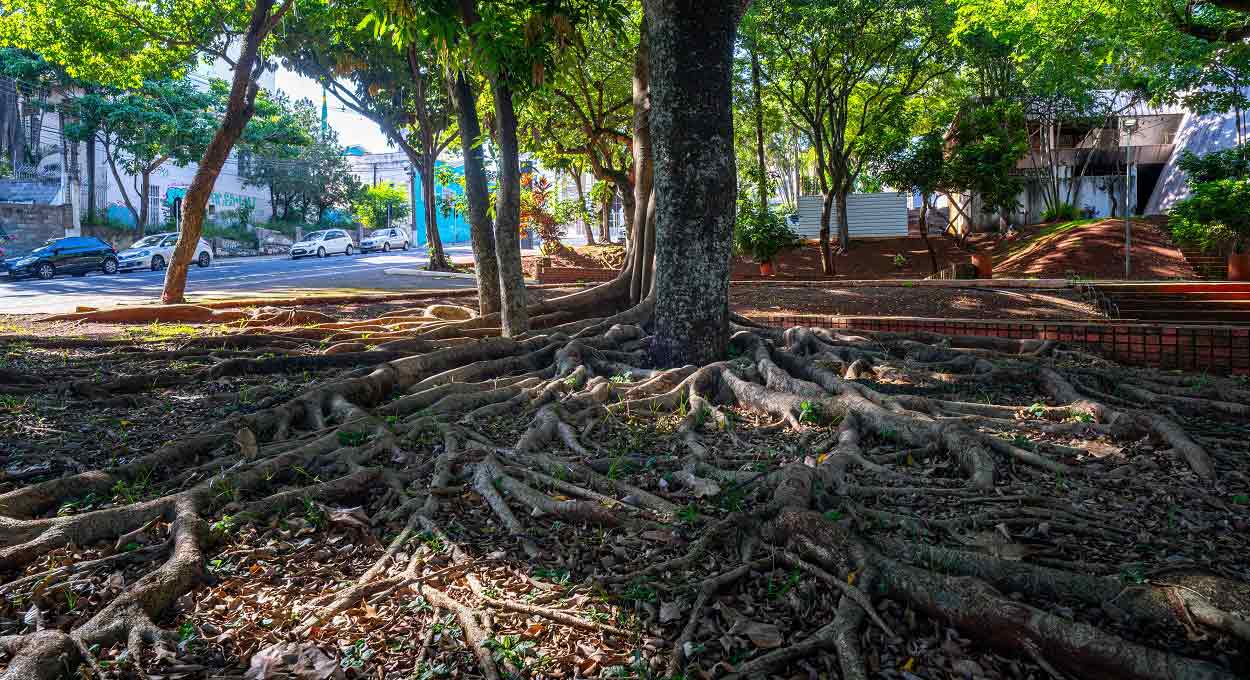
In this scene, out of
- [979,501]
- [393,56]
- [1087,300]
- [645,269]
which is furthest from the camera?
[393,56]

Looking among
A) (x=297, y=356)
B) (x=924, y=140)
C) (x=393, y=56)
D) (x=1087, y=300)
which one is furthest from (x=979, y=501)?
(x=393, y=56)

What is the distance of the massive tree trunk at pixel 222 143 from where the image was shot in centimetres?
1191

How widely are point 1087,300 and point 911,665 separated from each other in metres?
8.77

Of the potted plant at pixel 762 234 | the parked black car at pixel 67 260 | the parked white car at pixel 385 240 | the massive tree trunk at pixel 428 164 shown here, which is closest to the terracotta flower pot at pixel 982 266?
the potted plant at pixel 762 234

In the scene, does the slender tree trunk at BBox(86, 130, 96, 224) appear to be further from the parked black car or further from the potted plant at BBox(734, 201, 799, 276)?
the potted plant at BBox(734, 201, 799, 276)

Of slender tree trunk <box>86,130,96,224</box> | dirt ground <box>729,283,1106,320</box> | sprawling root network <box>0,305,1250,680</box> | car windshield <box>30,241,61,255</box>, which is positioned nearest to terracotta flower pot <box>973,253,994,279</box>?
dirt ground <box>729,283,1106,320</box>

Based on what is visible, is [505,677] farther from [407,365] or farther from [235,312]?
[235,312]

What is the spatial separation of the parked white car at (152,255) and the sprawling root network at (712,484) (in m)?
24.5

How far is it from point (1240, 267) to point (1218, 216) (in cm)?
106

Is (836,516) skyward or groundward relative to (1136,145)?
groundward

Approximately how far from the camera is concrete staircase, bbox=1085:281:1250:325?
857cm

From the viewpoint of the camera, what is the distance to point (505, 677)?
2.30 m

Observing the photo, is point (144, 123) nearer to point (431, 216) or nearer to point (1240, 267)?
point (431, 216)

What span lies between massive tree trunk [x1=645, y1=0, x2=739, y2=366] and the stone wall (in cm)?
3155
